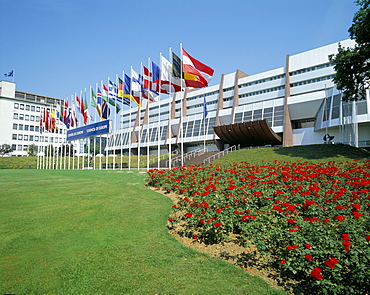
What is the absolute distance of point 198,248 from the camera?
542 cm

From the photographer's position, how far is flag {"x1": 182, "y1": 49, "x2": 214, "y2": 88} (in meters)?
19.0

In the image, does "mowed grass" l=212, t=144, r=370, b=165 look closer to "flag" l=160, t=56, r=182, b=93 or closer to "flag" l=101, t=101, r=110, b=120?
"flag" l=160, t=56, r=182, b=93

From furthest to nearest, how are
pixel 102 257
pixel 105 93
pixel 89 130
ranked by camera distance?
pixel 89 130, pixel 105 93, pixel 102 257

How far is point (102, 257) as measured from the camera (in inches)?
185

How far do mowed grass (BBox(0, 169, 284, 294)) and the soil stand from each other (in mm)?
197

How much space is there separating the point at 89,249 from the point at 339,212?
17.0ft

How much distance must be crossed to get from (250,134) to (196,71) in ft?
69.1

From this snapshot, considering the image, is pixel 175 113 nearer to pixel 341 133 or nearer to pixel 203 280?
pixel 341 133

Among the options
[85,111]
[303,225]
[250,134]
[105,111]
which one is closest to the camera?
[303,225]

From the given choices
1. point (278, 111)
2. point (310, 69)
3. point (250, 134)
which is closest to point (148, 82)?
point (250, 134)

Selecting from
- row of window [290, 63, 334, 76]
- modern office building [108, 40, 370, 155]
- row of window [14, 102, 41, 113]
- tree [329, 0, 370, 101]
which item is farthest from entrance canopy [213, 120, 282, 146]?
row of window [14, 102, 41, 113]

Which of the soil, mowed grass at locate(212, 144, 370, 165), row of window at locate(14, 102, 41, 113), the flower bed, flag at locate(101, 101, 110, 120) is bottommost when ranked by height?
the soil

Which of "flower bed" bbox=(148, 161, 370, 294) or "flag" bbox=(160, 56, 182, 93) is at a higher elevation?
"flag" bbox=(160, 56, 182, 93)

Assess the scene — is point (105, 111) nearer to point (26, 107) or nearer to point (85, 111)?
point (85, 111)
